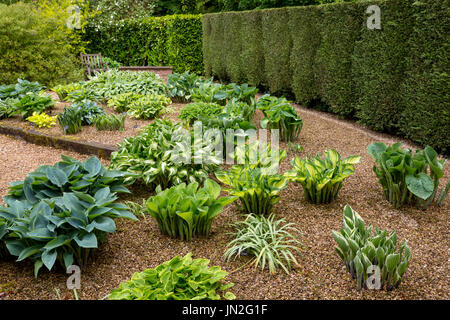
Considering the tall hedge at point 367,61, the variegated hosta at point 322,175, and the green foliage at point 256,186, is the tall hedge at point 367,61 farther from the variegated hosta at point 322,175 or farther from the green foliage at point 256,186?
the green foliage at point 256,186

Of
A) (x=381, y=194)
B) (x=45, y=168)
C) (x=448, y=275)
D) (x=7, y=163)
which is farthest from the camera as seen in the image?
(x=7, y=163)

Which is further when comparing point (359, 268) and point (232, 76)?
point (232, 76)

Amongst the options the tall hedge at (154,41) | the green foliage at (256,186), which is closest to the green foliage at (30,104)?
the green foliage at (256,186)

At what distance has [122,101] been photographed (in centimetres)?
721

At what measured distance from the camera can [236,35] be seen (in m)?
11.4

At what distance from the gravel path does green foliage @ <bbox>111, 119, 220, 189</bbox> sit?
282 mm

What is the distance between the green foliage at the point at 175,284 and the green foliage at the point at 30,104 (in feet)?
17.7

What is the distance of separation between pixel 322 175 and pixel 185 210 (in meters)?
1.30

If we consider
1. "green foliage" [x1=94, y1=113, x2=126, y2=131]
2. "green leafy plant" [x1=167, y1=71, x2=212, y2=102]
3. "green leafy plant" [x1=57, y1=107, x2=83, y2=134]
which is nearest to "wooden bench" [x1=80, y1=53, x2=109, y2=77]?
"green leafy plant" [x1=167, y1=71, x2=212, y2=102]

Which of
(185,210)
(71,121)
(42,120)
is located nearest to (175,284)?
(185,210)

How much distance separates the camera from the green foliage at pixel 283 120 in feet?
17.1

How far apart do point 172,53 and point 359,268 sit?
13.2 meters
